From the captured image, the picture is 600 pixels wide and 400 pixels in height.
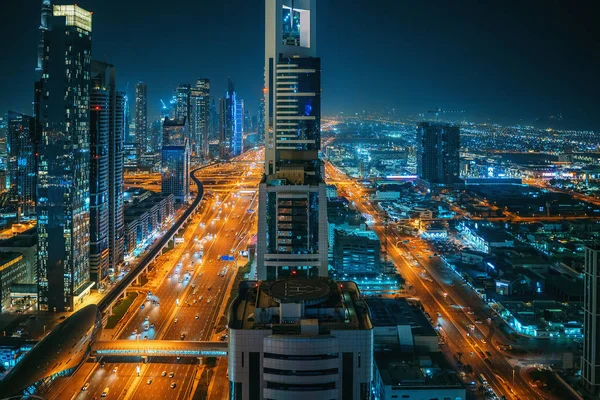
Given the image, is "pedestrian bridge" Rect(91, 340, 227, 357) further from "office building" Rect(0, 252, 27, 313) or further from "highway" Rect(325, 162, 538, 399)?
"highway" Rect(325, 162, 538, 399)

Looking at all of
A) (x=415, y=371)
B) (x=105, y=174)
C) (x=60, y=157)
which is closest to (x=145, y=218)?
(x=105, y=174)

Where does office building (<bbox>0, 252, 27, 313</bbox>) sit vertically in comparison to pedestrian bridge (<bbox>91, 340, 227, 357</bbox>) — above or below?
above

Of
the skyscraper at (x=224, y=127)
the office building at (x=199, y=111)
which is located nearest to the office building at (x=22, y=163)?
the office building at (x=199, y=111)

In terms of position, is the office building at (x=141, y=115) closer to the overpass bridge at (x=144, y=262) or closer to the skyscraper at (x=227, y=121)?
the skyscraper at (x=227, y=121)

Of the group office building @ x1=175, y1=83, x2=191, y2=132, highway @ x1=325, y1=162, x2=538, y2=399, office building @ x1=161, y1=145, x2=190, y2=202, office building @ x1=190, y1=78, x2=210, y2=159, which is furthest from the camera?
office building @ x1=190, y1=78, x2=210, y2=159

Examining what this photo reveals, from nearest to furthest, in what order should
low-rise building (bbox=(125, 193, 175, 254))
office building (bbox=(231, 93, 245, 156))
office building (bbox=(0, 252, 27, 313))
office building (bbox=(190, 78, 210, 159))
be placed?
office building (bbox=(0, 252, 27, 313)) → low-rise building (bbox=(125, 193, 175, 254)) → office building (bbox=(190, 78, 210, 159)) → office building (bbox=(231, 93, 245, 156))

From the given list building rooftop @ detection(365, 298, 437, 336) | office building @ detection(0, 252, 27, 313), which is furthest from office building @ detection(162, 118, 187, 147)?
building rooftop @ detection(365, 298, 437, 336)

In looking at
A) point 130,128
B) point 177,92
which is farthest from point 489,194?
point 130,128

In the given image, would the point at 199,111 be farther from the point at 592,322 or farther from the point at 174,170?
the point at 592,322
